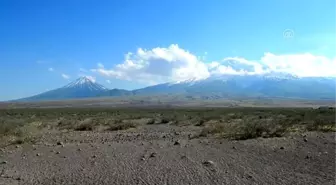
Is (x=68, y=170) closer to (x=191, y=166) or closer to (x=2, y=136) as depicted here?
(x=191, y=166)

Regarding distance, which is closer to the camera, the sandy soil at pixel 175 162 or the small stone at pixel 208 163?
the sandy soil at pixel 175 162

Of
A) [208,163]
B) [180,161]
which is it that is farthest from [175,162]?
[208,163]

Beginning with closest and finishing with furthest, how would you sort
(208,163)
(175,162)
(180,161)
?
(208,163)
(175,162)
(180,161)

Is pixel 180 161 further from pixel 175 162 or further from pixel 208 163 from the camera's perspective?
pixel 208 163

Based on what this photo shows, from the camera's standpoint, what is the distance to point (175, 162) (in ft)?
37.8

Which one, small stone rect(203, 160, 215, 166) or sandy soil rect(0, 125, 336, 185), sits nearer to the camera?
A: sandy soil rect(0, 125, 336, 185)

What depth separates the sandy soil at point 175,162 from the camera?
9.48m

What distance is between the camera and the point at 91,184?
9.09 metres

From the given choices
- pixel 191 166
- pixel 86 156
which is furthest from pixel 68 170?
pixel 191 166

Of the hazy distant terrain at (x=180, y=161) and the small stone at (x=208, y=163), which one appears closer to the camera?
the hazy distant terrain at (x=180, y=161)

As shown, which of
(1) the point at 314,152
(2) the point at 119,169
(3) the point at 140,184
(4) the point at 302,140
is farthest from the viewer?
(4) the point at 302,140

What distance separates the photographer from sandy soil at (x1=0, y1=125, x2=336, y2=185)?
9477 millimetres

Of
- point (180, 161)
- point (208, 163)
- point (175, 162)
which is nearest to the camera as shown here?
point (208, 163)

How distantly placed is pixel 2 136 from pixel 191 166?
1061cm
